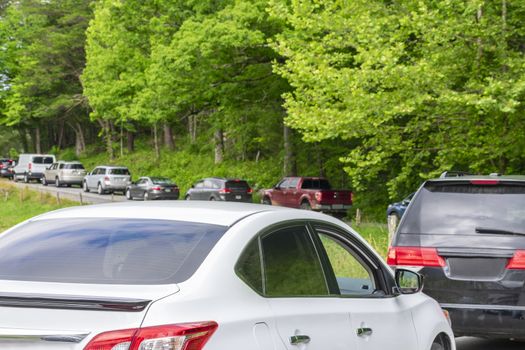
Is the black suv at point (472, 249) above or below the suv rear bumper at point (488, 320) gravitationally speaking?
above

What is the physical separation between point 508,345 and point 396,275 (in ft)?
14.0

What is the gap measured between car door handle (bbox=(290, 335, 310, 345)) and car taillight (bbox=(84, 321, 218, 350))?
67 centimetres

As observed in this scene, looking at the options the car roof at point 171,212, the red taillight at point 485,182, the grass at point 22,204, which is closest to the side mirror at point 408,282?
the car roof at point 171,212

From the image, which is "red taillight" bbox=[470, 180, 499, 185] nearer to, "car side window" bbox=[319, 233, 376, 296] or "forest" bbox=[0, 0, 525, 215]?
"car side window" bbox=[319, 233, 376, 296]

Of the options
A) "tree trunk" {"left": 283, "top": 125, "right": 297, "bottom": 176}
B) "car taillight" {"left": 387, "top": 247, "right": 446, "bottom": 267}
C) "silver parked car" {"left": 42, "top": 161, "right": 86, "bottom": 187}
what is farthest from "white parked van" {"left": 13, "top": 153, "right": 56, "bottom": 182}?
"car taillight" {"left": 387, "top": 247, "right": 446, "bottom": 267}

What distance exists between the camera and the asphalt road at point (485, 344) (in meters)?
9.25

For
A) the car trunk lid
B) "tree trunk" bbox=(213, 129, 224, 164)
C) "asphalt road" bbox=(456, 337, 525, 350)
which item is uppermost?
the car trunk lid

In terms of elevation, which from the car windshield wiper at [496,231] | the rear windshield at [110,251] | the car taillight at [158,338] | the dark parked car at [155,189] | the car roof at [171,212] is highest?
the car roof at [171,212]

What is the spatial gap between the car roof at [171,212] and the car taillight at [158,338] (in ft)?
2.89

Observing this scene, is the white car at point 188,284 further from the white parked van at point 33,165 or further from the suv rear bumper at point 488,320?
the white parked van at point 33,165

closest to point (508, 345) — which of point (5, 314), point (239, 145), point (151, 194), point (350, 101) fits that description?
point (5, 314)

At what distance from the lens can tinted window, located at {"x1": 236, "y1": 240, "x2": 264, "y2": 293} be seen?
4191 mm

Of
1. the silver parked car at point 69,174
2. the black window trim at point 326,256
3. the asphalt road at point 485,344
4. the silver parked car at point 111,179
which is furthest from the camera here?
the silver parked car at point 69,174

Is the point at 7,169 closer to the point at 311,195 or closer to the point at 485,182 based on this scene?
the point at 311,195
